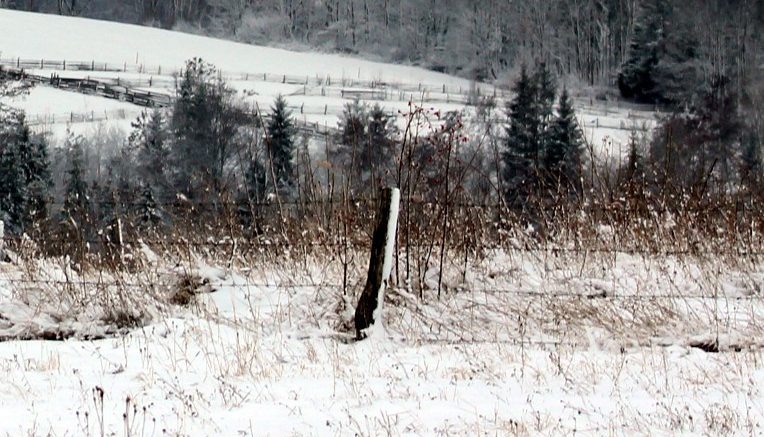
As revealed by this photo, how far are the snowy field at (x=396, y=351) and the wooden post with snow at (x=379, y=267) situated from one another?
0.18 meters

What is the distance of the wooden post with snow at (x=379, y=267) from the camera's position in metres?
5.25

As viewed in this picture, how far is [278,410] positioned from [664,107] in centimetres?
5588

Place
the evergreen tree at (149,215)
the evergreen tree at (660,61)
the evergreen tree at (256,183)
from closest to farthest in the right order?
the evergreen tree at (256,183) < the evergreen tree at (149,215) < the evergreen tree at (660,61)

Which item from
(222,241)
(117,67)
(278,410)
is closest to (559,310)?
(278,410)

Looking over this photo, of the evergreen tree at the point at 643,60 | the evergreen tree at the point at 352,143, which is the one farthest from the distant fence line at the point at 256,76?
the evergreen tree at the point at 352,143

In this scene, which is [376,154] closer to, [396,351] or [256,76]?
[396,351]

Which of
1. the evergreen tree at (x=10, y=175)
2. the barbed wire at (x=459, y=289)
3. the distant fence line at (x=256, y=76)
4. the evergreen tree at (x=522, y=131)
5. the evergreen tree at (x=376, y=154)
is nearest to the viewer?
the barbed wire at (x=459, y=289)

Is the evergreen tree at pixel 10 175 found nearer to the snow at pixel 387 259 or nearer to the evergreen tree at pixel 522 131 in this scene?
the evergreen tree at pixel 522 131

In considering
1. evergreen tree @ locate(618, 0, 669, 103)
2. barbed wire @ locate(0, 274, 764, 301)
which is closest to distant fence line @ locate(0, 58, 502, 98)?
evergreen tree @ locate(618, 0, 669, 103)

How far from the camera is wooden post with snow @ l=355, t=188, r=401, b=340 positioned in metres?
5.25

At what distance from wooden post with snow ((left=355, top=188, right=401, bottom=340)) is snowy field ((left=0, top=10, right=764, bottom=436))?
0.18 metres

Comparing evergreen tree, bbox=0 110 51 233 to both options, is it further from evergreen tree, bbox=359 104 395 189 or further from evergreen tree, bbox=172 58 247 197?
evergreen tree, bbox=359 104 395 189

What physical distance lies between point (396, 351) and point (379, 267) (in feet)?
1.87

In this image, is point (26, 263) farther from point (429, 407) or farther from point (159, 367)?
point (429, 407)
